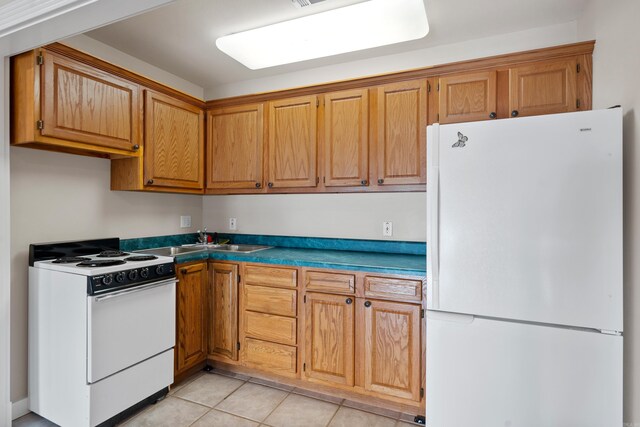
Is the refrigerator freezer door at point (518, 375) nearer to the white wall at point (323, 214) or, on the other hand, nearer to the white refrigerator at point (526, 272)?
the white refrigerator at point (526, 272)

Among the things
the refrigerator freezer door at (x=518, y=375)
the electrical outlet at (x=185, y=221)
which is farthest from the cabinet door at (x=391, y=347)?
the electrical outlet at (x=185, y=221)

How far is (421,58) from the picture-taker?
259 cm

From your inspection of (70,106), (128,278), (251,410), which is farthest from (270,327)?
(70,106)

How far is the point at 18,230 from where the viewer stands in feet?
6.61

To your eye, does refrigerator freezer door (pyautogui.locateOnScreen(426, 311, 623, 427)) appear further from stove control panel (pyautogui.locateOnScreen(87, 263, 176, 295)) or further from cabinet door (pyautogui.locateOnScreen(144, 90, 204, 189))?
cabinet door (pyautogui.locateOnScreen(144, 90, 204, 189))

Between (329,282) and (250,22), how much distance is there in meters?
1.83

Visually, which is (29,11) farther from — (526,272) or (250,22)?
(526,272)

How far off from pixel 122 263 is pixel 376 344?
1.67m

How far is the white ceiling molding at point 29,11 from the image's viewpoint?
1337 millimetres

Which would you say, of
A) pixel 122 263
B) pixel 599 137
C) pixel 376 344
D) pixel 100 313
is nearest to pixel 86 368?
pixel 100 313

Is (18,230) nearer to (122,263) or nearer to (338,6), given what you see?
(122,263)

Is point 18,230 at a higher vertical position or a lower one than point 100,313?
higher

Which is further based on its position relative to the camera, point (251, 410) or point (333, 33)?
point (251, 410)

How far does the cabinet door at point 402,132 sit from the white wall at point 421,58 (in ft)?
1.38
